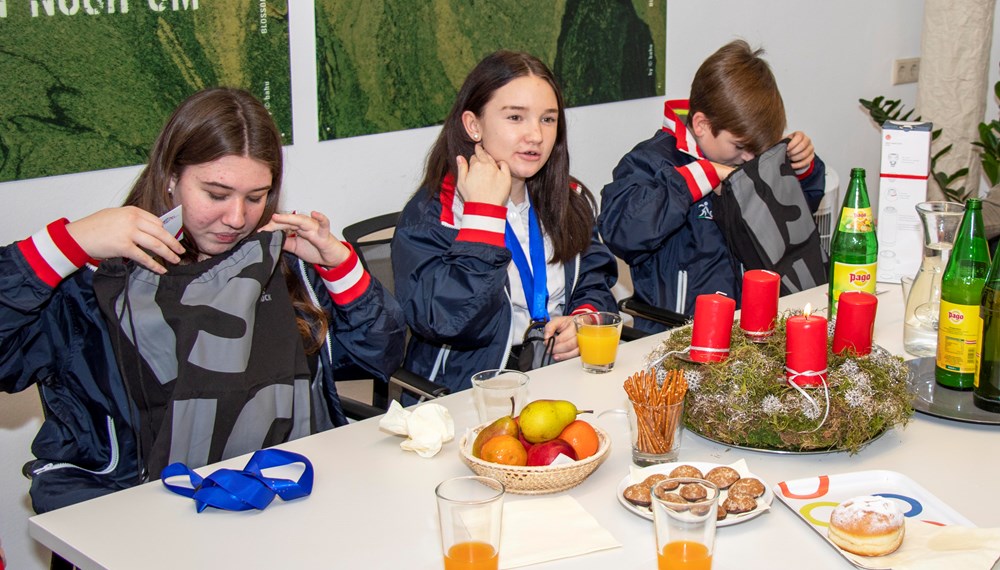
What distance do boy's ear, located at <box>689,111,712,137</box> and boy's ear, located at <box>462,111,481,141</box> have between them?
2.21 ft

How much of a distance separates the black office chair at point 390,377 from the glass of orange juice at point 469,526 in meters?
0.79

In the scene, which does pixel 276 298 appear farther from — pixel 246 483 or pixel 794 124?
pixel 794 124

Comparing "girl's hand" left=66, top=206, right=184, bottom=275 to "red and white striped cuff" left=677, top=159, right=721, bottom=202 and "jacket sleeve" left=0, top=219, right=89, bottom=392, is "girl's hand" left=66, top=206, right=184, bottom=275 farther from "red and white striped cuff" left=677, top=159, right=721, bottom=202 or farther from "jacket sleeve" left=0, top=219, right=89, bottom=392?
"red and white striped cuff" left=677, top=159, right=721, bottom=202

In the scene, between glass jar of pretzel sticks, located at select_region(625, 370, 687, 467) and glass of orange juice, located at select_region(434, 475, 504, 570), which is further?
glass jar of pretzel sticks, located at select_region(625, 370, 687, 467)

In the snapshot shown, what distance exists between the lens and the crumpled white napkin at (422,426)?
5.31 ft

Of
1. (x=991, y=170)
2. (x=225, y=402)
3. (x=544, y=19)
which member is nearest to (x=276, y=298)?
(x=225, y=402)

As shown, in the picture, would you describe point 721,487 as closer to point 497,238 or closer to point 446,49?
point 497,238

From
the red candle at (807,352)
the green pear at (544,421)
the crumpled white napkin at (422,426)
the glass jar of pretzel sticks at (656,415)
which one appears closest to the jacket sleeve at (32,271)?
the crumpled white napkin at (422,426)

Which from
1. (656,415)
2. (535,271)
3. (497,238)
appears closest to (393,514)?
(656,415)

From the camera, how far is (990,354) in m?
1.74

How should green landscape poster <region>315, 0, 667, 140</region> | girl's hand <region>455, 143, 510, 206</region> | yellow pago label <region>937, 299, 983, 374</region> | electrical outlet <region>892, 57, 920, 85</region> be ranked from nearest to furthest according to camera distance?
yellow pago label <region>937, 299, 983, 374</region> < girl's hand <region>455, 143, 510, 206</region> < green landscape poster <region>315, 0, 667, 140</region> < electrical outlet <region>892, 57, 920, 85</region>

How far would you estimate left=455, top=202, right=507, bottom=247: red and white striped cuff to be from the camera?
2.23 meters

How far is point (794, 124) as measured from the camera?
4496mm

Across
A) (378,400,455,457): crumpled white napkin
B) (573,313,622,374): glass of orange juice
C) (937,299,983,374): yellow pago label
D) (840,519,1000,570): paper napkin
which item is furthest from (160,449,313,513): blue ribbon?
(937,299,983,374): yellow pago label
